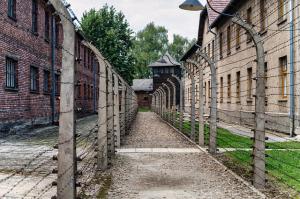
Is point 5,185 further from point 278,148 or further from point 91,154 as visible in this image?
point 278,148

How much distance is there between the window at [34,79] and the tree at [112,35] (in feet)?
91.1

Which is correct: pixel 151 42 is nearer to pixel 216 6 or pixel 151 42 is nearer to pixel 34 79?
pixel 216 6

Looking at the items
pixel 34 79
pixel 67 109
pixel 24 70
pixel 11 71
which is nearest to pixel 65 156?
pixel 67 109

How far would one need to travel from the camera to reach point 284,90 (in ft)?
57.5

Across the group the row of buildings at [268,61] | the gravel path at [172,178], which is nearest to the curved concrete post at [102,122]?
the gravel path at [172,178]

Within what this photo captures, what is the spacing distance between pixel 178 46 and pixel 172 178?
3125 inches

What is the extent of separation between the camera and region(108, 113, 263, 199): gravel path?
619cm

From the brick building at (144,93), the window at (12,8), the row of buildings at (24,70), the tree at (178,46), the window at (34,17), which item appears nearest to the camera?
the row of buildings at (24,70)

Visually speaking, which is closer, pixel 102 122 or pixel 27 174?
pixel 27 174

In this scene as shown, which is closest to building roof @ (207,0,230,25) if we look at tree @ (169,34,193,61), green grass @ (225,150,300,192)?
green grass @ (225,150,300,192)

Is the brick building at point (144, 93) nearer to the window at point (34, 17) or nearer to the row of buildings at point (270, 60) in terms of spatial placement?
the row of buildings at point (270, 60)

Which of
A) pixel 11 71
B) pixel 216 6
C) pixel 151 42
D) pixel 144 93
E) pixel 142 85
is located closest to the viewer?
pixel 11 71

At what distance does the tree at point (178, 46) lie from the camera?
85.2 metres

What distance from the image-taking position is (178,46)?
281 ft
